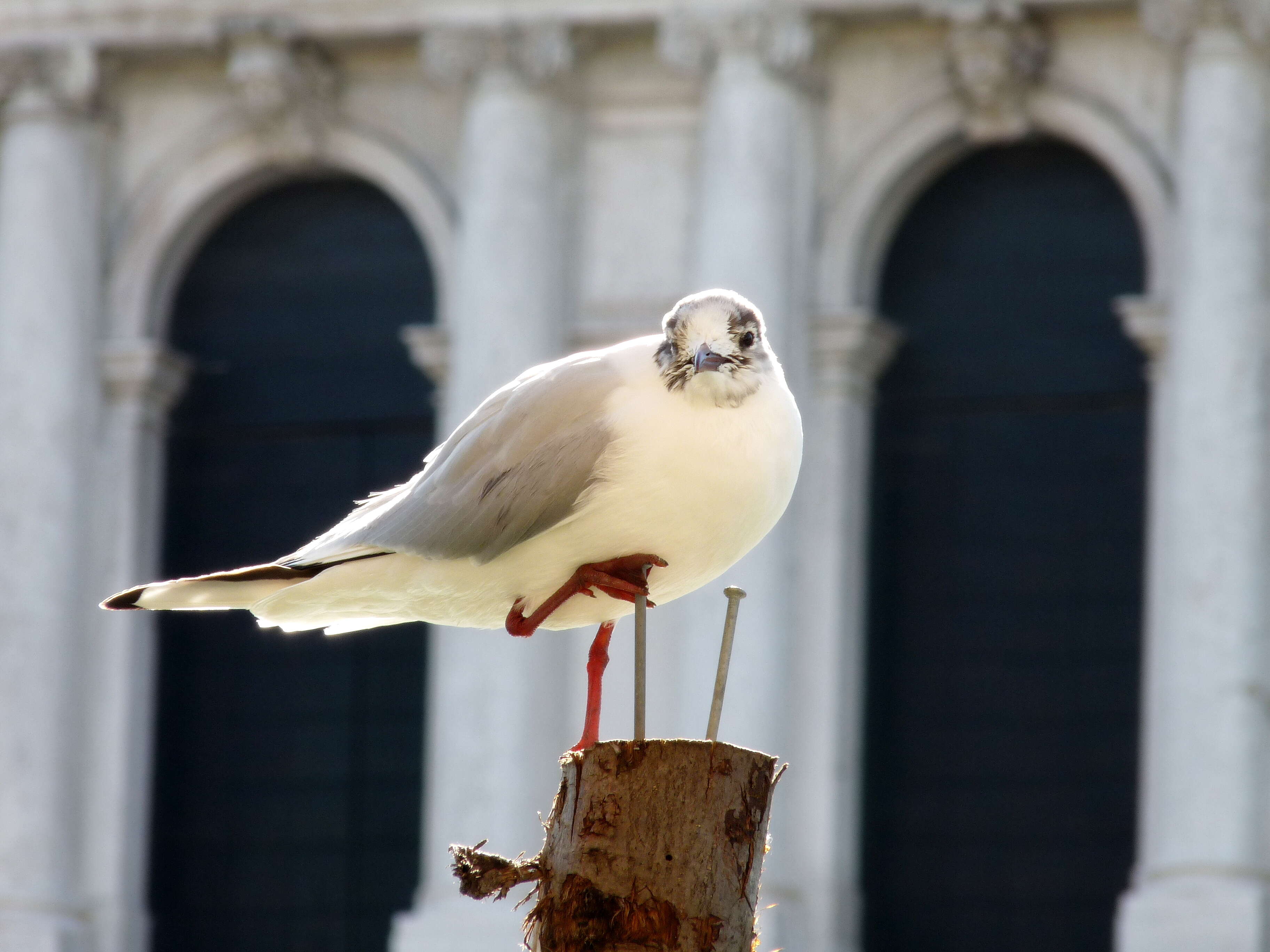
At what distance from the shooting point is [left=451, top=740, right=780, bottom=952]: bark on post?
6.49 metres

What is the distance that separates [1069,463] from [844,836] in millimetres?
2784

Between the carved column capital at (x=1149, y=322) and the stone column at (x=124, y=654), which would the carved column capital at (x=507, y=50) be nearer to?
the stone column at (x=124, y=654)

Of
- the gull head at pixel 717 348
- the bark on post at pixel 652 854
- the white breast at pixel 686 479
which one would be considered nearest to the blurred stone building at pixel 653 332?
the bark on post at pixel 652 854

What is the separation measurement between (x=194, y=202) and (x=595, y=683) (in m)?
14.3

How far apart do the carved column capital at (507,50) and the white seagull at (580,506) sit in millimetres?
12099

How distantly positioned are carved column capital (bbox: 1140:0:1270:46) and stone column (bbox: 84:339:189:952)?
715 cm

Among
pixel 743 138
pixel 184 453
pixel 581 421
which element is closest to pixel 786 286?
pixel 743 138

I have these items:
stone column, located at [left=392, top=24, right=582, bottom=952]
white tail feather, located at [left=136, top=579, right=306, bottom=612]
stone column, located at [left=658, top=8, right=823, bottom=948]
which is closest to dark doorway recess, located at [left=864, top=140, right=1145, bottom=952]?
stone column, located at [left=658, top=8, right=823, bottom=948]

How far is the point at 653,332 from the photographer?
744 inches

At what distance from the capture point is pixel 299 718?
66.0ft

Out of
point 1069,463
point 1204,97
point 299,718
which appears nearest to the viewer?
point 1204,97

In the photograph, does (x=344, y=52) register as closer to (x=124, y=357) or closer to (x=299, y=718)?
(x=124, y=357)

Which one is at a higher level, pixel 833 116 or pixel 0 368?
pixel 833 116

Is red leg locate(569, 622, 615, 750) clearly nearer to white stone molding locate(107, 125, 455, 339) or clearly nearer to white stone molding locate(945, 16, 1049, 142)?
white stone molding locate(945, 16, 1049, 142)
